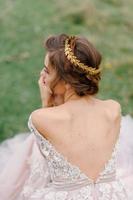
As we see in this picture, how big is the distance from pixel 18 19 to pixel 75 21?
25.9 inches

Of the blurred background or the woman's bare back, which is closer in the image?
the woman's bare back

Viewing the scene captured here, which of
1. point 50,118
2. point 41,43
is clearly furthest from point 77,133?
point 41,43

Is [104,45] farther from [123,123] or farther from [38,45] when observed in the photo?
[123,123]

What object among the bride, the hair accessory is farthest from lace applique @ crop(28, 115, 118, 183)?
the hair accessory

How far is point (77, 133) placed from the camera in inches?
140

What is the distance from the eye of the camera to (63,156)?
3.55 metres

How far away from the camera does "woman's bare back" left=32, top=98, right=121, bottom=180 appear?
3.54 meters

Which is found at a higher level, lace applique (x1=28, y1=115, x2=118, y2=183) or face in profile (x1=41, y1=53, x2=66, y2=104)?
face in profile (x1=41, y1=53, x2=66, y2=104)

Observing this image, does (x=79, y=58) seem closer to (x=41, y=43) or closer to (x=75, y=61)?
(x=75, y=61)

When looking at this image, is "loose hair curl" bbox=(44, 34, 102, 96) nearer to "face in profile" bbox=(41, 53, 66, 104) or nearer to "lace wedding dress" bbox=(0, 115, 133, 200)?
"face in profile" bbox=(41, 53, 66, 104)

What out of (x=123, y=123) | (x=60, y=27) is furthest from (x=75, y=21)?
(x=123, y=123)

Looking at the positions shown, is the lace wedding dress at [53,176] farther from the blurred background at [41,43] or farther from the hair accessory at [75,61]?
the blurred background at [41,43]

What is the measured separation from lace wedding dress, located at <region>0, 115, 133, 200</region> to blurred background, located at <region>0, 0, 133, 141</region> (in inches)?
40.6

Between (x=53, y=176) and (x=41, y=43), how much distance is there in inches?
131
